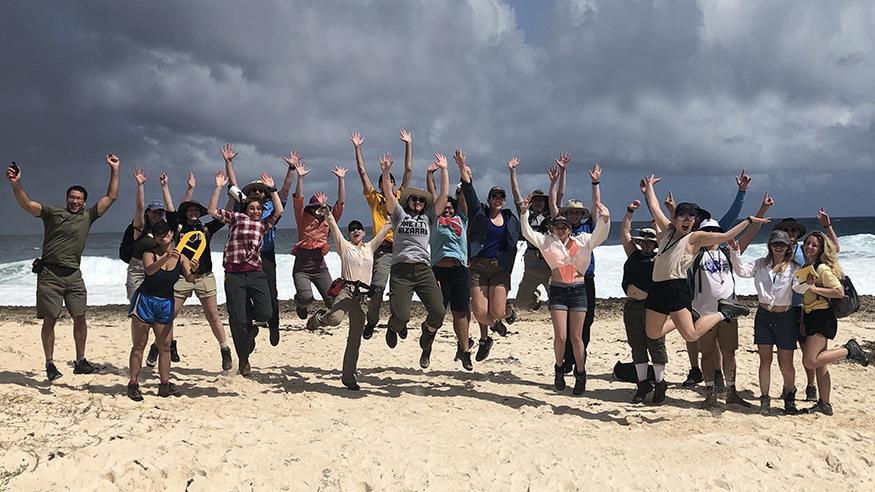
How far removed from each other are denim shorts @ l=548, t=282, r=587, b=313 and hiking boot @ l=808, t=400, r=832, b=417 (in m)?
2.38

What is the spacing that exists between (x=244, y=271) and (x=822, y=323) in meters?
5.87

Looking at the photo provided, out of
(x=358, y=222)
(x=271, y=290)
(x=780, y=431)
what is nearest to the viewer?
(x=780, y=431)

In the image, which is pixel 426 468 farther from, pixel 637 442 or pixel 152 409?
pixel 152 409

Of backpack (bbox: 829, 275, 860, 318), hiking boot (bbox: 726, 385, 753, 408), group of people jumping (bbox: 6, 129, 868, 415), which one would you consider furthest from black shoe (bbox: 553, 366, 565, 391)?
backpack (bbox: 829, 275, 860, 318)

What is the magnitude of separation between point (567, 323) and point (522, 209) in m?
1.41

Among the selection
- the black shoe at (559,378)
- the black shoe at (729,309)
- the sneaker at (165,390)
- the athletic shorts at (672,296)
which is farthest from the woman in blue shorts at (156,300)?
the black shoe at (729,309)

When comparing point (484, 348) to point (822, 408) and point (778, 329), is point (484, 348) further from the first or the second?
point (822, 408)

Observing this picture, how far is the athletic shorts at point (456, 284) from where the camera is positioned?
730cm

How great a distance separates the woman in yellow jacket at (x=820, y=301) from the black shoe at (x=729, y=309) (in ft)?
1.70

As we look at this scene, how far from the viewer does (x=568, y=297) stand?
6688 millimetres

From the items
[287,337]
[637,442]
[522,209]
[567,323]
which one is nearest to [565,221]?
[522,209]

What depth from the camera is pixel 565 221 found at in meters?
6.75

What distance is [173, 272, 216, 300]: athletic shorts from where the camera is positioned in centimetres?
725

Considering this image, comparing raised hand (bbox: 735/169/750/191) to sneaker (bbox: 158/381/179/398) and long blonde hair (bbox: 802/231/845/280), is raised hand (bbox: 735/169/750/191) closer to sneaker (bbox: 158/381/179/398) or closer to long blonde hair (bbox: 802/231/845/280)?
long blonde hair (bbox: 802/231/845/280)
